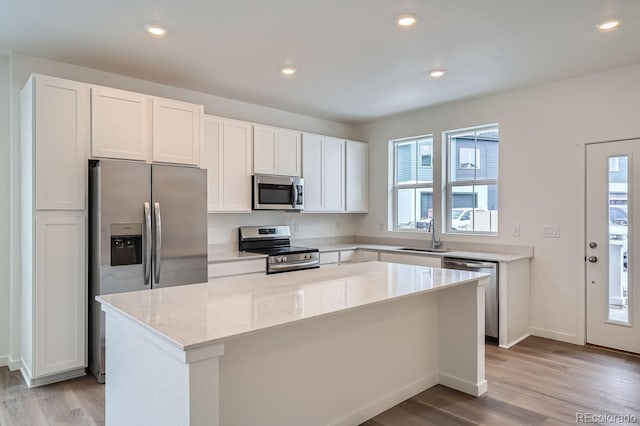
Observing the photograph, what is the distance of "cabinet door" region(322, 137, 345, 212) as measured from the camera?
5.30 m

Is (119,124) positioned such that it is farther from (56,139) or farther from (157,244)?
(157,244)

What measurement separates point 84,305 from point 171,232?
89 centimetres

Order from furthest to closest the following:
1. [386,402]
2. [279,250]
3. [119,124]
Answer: [279,250], [119,124], [386,402]

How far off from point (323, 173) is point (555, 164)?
2.67m

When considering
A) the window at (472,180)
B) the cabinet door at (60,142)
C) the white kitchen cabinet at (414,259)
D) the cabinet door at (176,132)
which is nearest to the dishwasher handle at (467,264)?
the white kitchen cabinet at (414,259)

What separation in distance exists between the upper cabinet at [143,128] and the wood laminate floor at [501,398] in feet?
6.11

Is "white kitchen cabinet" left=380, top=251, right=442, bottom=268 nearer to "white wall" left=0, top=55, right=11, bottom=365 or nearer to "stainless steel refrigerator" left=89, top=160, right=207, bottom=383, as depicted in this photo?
"stainless steel refrigerator" left=89, top=160, right=207, bottom=383

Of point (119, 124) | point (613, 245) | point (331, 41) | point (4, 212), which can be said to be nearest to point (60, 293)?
point (4, 212)

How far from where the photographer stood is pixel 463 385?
2.87 metres

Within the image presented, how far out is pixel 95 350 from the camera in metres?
3.15

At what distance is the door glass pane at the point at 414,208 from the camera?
17.5 feet

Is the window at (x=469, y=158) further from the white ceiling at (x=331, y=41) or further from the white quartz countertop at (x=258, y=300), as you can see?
the white quartz countertop at (x=258, y=300)

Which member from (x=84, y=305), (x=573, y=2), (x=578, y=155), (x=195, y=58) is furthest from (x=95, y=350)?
(x=578, y=155)

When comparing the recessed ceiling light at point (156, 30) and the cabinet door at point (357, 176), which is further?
the cabinet door at point (357, 176)
